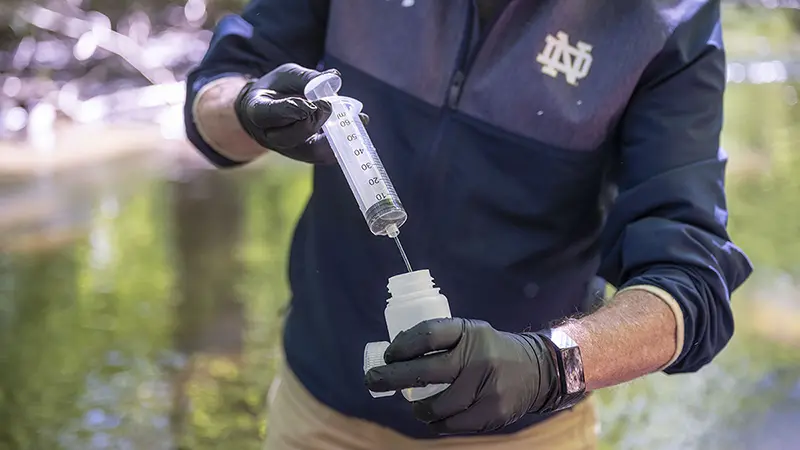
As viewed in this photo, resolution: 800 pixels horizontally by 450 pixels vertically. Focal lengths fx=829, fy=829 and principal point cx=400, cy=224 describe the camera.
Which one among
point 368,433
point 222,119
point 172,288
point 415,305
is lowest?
point 172,288

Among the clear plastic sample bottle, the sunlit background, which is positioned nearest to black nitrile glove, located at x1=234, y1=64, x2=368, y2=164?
the clear plastic sample bottle

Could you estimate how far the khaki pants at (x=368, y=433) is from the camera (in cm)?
111

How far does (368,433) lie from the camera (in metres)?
1.12

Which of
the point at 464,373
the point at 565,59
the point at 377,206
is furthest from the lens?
the point at 565,59

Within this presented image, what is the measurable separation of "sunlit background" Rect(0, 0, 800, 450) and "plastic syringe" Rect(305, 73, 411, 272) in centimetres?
59

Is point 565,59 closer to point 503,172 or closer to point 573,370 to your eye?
point 503,172

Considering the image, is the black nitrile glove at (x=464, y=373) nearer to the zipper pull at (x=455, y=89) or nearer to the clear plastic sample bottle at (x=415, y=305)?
the clear plastic sample bottle at (x=415, y=305)

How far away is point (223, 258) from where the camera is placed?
3422 millimetres

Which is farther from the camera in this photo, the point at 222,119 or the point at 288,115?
the point at 222,119

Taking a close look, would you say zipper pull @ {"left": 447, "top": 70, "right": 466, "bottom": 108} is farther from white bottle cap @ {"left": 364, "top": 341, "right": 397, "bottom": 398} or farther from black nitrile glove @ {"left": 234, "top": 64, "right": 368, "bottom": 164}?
white bottle cap @ {"left": 364, "top": 341, "right": 397, "bottom": 398}

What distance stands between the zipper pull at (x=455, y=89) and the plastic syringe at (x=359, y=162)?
0.59ft

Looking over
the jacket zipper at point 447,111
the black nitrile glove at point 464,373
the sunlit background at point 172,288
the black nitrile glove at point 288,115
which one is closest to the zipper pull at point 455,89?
the jacket zipper at point 447,111

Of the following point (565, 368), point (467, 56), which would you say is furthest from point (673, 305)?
point (467, 56)

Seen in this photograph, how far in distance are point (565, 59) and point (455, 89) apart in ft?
0.46
